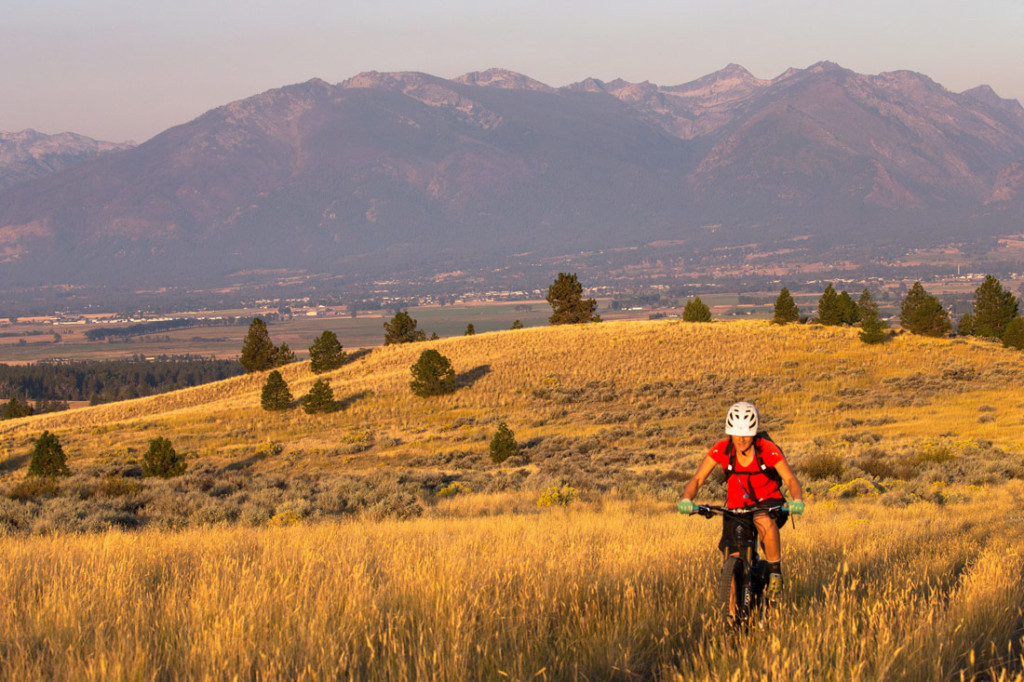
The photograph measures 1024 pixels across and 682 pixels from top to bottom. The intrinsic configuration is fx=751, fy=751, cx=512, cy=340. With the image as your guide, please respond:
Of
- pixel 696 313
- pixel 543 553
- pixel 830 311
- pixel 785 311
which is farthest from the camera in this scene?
pixel 696 313

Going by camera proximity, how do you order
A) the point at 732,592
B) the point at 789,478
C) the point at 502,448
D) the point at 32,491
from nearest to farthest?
the point at 732,592 < the point at 789,478 < the point at 32,491 < the point at 502,448

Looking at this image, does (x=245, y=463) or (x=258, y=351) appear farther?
(x=258, y=351)

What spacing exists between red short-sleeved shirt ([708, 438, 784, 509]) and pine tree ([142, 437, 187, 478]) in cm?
2493

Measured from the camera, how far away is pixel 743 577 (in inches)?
228

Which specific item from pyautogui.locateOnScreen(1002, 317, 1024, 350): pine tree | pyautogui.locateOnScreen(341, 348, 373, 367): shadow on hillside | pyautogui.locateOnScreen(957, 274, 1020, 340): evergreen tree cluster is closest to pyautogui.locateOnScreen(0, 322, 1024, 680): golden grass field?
pyautogui.locateOnScreen(1002, 317, 1024, 350): pine tree

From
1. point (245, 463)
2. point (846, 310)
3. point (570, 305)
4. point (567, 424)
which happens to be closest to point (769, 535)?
point (245, 463)

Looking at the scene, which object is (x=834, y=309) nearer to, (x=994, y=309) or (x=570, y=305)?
(x=994, y=309)

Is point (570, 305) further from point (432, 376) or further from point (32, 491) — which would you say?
point (32, 491)

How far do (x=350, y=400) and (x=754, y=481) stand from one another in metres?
42.0

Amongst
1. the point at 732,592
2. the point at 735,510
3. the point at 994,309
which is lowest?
the point at 732,592

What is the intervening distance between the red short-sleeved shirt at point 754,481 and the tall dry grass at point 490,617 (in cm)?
77

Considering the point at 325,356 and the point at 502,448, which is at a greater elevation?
the point at 325,356

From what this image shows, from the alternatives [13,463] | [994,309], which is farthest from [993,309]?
[13,463]

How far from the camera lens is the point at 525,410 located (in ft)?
136
